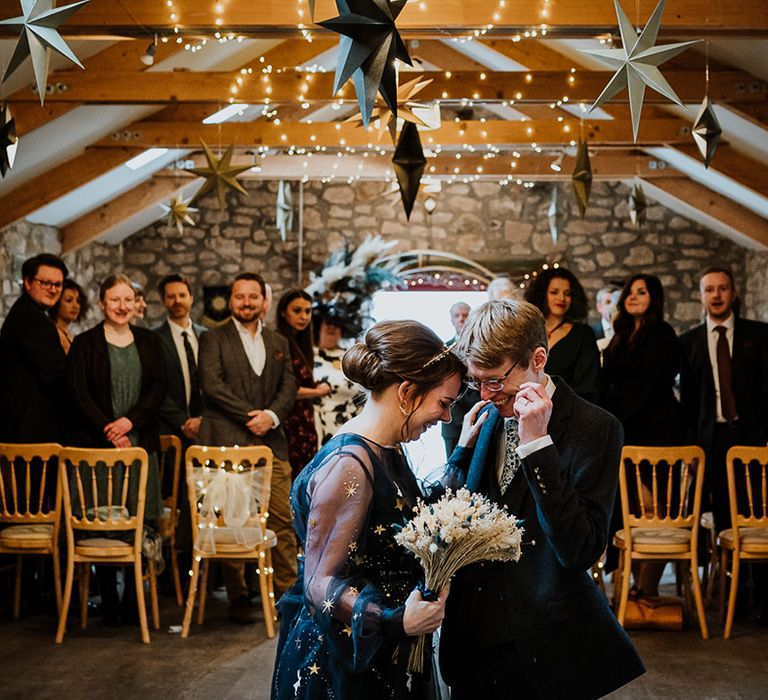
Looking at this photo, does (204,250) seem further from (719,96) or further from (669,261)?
(719,96)

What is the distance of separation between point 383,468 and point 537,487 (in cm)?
32

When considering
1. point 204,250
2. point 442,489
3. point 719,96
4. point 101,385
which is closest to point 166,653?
point 101,385

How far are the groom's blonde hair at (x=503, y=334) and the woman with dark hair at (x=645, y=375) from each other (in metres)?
3.57

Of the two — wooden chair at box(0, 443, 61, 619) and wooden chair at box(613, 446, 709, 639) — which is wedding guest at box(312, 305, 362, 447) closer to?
wooden chair at box(0, 443, 61, 619)

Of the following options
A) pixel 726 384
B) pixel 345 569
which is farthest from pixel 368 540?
pixel 726 384

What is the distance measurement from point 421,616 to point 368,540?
23 centimetres

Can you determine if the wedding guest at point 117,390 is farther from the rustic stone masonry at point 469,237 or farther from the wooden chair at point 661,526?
the rustic stone masonry at point 469,237

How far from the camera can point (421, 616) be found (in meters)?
2.10

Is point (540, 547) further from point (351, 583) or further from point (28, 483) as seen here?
point (28, 483)

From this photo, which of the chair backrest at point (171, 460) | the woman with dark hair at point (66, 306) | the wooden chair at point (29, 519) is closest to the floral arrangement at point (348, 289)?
the chair backrest at point (171, 460)

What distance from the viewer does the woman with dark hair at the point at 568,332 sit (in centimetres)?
552

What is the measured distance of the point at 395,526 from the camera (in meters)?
2.23

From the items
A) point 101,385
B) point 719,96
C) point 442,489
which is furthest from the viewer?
point 719,96

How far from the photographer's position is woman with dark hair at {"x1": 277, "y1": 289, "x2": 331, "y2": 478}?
20.9 ft
